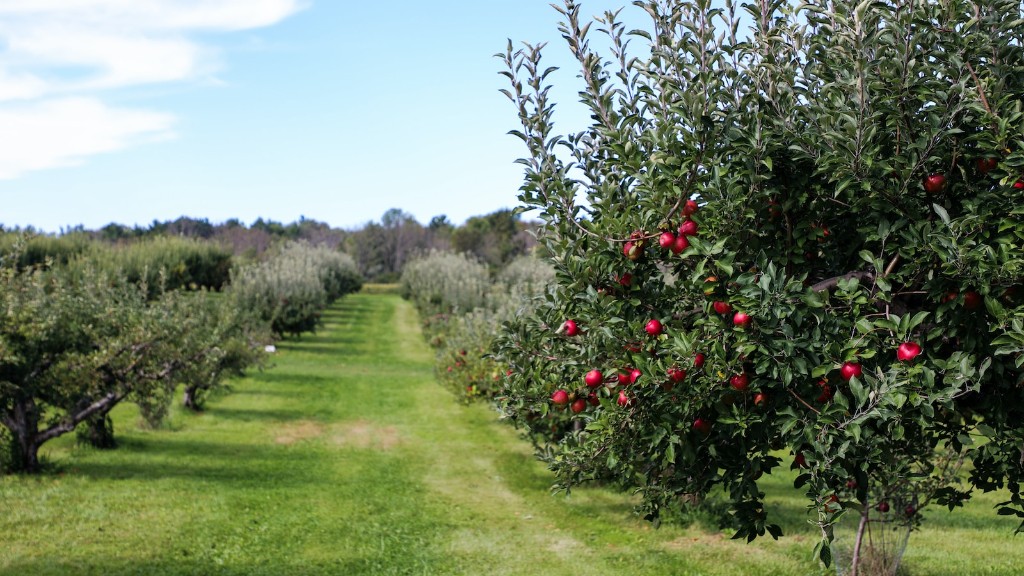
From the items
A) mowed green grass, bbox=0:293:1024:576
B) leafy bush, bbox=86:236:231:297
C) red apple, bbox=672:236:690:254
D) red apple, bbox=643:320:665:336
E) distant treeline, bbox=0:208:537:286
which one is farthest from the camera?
distant treeline, bbox=0:208:537:286

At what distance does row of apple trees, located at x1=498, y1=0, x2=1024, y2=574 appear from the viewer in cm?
429

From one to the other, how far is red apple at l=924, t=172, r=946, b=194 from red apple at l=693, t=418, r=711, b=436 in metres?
1.80

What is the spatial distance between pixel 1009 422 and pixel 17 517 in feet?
40.2

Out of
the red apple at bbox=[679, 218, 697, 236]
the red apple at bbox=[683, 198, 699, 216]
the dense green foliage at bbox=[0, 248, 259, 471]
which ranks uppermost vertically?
the red apple at bbox=[683, 198, 699, 216]

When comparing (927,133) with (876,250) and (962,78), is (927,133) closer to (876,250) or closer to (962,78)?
(962,78)

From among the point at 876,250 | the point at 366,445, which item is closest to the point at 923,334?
the point at 876,250

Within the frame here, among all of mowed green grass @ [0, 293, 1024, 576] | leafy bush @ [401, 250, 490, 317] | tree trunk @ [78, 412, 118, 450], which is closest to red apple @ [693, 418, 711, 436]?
mowed green grass @ [0, 293, 1024, 576]

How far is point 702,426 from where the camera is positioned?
4836 mm

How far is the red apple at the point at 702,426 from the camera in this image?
4828 millimetres

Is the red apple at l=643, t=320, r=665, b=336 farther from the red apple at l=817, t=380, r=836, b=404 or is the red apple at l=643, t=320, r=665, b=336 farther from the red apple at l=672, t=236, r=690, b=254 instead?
the red apple at l=817, t=380, r=836, b=404

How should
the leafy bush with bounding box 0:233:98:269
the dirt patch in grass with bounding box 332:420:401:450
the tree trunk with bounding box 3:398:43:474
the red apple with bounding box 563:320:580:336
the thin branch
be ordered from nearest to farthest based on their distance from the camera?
1. the thin branch
2. the red apple with bounding box 563:320:580:336
3. the tree trunk with bounding box 3:398:43:474
4. the dirt patch in grass with bounding box 332:420:401:450
5. the leafy bush with bounding box 0:233:98:269

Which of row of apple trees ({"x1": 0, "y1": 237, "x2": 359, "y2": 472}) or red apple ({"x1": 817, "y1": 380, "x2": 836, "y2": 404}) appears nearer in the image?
red apple ({"x1": 817, "y1": 380, "x2": 836, "y2": 404})

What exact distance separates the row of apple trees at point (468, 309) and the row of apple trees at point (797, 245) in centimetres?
89

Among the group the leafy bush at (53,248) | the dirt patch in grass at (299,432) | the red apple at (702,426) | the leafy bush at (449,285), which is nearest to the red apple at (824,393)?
the red apple at (702,426)
